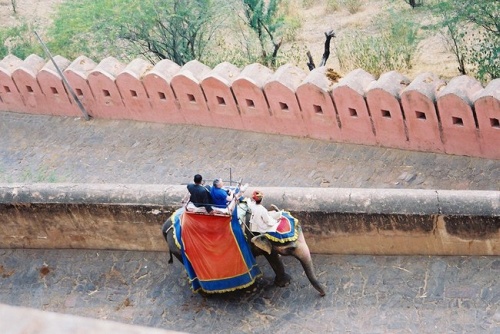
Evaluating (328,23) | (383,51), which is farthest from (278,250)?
(328,23)

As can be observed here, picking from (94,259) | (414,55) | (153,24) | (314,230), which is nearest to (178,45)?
(153,24)

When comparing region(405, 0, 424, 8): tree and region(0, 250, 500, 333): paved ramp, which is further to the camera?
region(405, 0, 424, 8): tree

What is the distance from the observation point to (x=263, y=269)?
24.0 ft

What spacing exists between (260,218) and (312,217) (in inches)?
21.9

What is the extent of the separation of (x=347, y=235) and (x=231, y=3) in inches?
312

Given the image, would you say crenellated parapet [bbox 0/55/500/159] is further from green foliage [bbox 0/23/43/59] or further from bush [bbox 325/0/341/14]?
bush [bbox 325/0/341/14]

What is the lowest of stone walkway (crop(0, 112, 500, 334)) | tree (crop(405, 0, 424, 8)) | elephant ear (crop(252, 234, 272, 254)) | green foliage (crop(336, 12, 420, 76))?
tree (crop(405, 0, 424, 8))

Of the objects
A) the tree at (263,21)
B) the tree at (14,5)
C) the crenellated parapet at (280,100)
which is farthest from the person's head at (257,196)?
the tree at (14,5)

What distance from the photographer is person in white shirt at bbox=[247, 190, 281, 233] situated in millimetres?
6586

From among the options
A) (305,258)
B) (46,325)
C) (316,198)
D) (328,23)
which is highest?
(46,325)

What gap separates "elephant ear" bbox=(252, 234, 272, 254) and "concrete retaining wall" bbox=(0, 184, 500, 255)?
433 mm

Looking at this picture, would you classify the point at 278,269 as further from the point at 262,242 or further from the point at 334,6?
the point at 334,6

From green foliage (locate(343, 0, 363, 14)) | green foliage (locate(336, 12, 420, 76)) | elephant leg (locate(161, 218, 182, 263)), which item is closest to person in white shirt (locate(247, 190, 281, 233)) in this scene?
elephant leg (locate(161, 218, 182, 263))

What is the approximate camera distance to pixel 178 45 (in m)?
13.7
